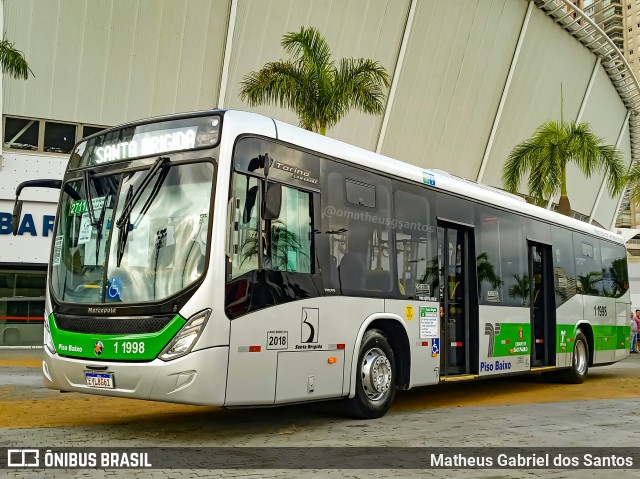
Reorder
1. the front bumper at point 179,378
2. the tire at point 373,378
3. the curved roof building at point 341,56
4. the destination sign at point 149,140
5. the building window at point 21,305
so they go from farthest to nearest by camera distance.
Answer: the curved roof building at point 341,56
the building window at point 21,305
the tire at point 373,378
the destination sign at point 149,140
the front bumper at point 179,378

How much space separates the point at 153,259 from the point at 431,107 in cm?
2497

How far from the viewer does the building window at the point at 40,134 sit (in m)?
21.8

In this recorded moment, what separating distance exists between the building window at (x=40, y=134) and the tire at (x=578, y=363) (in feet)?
51.3

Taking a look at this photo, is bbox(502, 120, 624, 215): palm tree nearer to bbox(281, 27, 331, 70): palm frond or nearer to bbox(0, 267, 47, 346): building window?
bbox(281, 27, 331, 70): palm frond

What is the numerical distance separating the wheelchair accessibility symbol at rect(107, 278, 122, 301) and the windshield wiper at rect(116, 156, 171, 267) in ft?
0.56

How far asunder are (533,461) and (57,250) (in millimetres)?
5391

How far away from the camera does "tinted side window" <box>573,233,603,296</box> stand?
14508 millimetres

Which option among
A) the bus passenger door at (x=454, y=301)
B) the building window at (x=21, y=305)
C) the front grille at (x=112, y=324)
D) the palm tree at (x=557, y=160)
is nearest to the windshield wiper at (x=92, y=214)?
the front grille at (x=112, y=324)

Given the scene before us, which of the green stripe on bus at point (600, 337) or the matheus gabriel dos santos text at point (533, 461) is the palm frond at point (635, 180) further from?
the matheus gabriel dos santos text at point (533, 461)

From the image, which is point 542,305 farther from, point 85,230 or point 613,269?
point 85,230

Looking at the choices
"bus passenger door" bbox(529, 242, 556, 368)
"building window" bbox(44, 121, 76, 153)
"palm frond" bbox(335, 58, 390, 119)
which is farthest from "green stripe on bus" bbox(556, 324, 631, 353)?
"building window" bbox(44, 121, 76, 153)

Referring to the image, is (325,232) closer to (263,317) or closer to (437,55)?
(263,317)

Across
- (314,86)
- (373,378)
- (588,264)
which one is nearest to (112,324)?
(373,378)

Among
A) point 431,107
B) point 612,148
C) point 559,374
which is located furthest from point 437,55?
point 559,374
